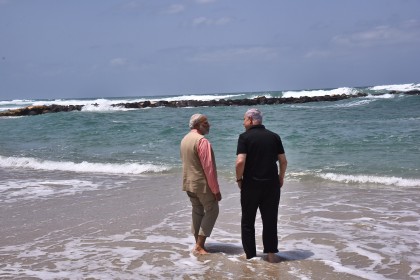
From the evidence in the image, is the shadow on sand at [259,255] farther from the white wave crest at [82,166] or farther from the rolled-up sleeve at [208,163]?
the white wave crest at [82,166]

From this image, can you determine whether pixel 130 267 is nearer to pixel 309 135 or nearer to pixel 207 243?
pixel 207 243

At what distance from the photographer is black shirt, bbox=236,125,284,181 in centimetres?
562

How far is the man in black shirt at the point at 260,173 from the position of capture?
18.5 feet

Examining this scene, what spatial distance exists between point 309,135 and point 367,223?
13.3 meters

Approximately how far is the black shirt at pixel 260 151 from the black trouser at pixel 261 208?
4.3 inches

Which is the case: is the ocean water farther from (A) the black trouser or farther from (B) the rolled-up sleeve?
(B) the rolled-up sleeve

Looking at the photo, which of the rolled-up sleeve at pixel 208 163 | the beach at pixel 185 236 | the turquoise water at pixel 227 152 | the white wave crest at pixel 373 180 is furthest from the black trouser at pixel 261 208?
the white wave crest at pixel 373 180

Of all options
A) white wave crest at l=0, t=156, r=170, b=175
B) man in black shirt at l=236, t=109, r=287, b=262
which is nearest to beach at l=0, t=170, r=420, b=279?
man in black shirt at l=236, t=109, r=287, b=262

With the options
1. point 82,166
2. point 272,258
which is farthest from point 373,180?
point 82,166

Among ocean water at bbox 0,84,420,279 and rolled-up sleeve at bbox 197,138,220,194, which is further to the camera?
rolled-up sleeve at bbox 197,138,220,194

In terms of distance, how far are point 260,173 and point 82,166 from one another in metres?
10.1

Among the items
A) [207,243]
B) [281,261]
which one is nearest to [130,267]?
[207,243]

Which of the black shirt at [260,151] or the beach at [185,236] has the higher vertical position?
the black shirt at [260,151]

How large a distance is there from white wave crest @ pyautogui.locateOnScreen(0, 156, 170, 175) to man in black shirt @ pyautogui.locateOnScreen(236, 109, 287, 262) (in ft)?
26.1
